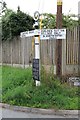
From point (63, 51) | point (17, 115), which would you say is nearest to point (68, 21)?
point (63, 51)

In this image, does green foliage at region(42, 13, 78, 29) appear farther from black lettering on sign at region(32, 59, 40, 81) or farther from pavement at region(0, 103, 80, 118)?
pavement at region(0, 103, 80, 118)

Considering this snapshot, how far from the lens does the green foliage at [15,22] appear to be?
20656mm

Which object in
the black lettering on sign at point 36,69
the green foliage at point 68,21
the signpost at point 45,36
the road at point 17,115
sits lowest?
the road at point 17,115

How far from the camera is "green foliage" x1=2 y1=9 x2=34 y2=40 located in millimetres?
20656

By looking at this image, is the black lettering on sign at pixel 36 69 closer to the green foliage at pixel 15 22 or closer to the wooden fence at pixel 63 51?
the wooden fence at pixel 63 51

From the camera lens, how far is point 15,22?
20828mm

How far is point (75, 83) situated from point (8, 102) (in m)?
2.79

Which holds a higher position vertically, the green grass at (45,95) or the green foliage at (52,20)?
the green foliage at (52,20)

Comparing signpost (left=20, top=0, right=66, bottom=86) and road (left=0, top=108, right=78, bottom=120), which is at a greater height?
signpost (left=20, top=0, right=66, bottom=86)

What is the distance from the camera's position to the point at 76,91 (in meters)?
10.6

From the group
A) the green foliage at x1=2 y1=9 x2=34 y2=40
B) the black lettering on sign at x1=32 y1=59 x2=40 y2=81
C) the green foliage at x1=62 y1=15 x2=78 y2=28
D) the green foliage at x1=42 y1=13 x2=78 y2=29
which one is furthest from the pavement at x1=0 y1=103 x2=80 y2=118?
the green foliage at x1=2 y1=9 x2=34 y2=40

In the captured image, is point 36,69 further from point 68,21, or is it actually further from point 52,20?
point 52,20

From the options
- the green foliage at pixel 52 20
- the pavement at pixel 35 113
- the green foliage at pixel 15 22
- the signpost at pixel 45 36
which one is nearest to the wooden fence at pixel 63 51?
the signpost at pixel 45 36

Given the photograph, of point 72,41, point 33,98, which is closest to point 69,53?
point 72,41
